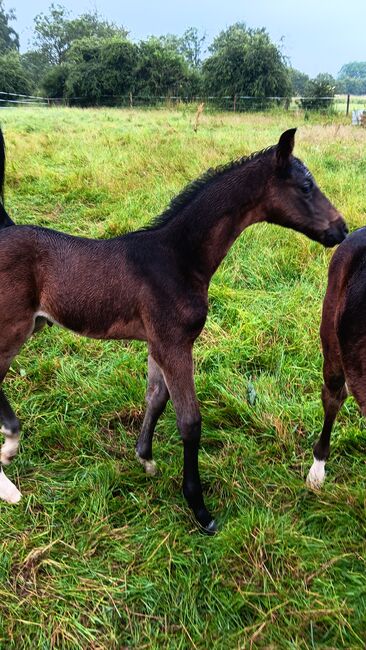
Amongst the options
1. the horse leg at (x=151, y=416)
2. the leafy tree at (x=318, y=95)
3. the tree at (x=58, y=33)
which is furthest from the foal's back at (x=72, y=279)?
the tree at (x=58, y=33)

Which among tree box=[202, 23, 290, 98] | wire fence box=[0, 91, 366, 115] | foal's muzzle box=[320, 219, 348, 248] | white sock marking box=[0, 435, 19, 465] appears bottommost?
white sock marking box=[0, 435, 19, 465]

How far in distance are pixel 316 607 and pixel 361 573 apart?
286mm

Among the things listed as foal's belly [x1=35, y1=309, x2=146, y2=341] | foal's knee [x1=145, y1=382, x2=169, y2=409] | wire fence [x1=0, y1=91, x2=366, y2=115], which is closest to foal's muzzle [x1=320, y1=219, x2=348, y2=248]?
foal's belly [x1=35, y1=309, x2=146, y2=341]

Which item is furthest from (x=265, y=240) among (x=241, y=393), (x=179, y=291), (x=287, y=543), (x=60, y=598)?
(x=60, y=598)

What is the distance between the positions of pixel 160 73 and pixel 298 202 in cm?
3434

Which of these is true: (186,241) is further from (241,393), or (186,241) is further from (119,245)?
(241,393)

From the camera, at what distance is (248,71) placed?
1106 inches

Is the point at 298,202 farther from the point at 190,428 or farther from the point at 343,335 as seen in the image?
the point at 190,428

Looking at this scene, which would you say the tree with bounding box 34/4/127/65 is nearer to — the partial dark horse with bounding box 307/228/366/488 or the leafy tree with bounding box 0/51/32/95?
the leafy tree with bounding box 0/51/32/95

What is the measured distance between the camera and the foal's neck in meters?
2.29

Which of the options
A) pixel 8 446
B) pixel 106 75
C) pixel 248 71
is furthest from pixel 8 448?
pixel 106 75

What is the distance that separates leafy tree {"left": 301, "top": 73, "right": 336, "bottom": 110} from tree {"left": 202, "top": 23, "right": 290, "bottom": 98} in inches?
152

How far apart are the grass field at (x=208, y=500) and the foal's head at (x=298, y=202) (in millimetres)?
1168

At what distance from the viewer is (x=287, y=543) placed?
218 centimetres
